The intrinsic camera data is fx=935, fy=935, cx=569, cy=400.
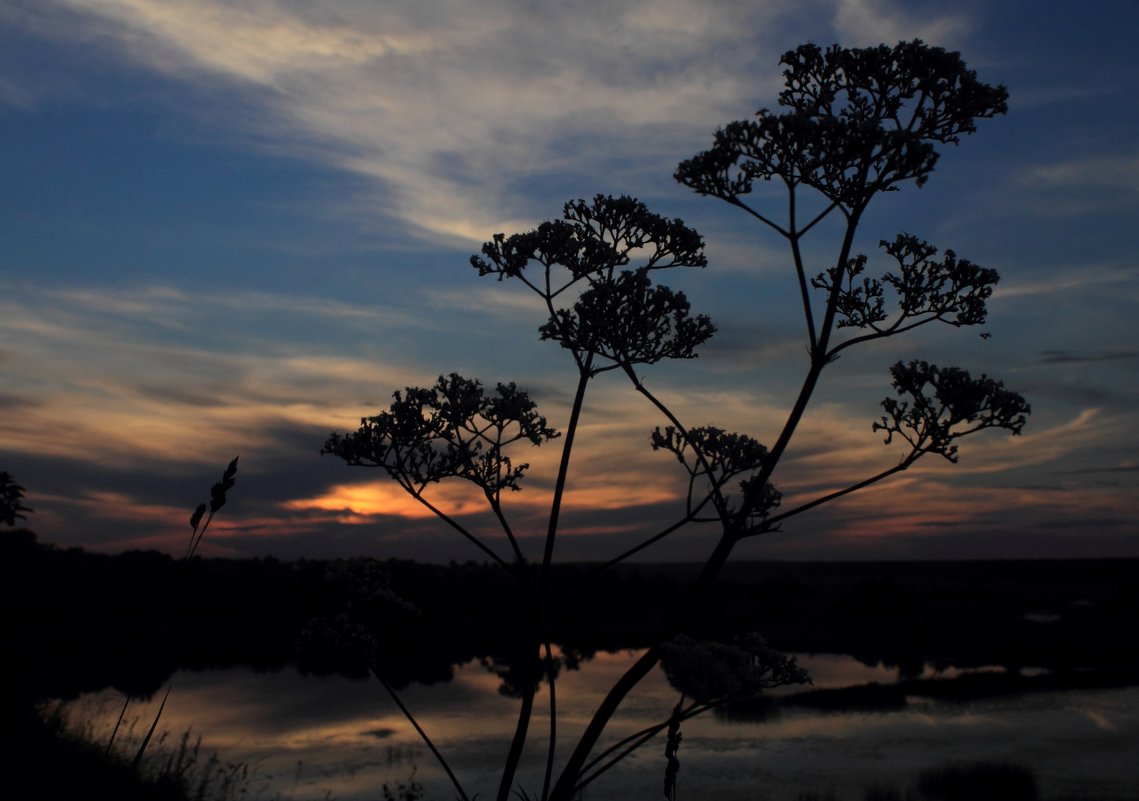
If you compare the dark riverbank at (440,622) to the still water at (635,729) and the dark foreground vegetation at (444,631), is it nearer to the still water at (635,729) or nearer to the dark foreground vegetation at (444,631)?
the dark foreground vegetation at (444,631)

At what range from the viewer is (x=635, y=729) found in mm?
27219

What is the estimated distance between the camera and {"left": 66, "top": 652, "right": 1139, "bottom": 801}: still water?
21812 millimetres

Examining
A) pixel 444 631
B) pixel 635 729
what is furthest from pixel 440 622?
pixel 635 729

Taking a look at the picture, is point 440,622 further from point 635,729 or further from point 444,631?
point 635,729

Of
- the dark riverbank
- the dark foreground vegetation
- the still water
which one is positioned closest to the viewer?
the still water

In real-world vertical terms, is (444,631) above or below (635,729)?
above

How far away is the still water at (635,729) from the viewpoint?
2181 cm

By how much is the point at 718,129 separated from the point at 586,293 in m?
1.47

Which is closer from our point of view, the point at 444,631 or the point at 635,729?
the point at 635,729

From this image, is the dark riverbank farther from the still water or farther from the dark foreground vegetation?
the still water

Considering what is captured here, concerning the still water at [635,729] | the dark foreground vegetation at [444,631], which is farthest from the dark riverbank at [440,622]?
the still water at [635,729]

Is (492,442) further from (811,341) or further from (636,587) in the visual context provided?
(636,587)

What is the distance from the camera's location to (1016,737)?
26.8m

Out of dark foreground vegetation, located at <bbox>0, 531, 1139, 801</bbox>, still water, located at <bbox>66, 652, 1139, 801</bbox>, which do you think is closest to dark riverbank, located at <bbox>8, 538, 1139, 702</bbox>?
dark foreground vegetation, located at <bbox>0, 531, 1139, 801</bbox>
